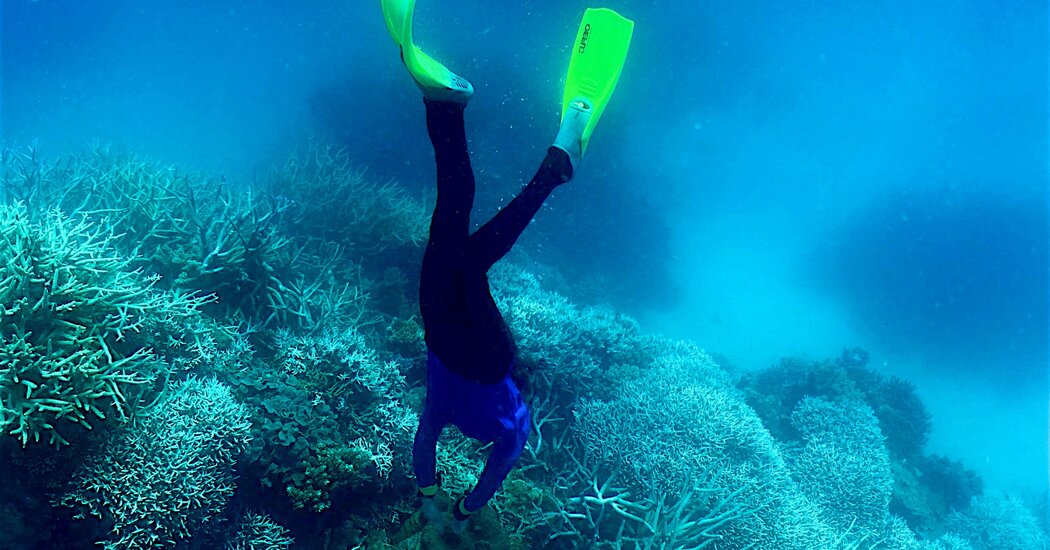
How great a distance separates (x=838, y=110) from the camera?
34.9m

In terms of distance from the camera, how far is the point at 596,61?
4191 mm

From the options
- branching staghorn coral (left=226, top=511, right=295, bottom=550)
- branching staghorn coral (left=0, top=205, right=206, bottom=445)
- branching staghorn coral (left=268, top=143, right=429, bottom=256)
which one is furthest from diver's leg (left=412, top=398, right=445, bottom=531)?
branching staghorn coral (left=268, top=143, right=429, bottom=256)

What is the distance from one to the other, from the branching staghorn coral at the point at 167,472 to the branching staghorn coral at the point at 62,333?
241mm

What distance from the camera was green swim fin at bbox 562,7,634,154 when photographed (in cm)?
396

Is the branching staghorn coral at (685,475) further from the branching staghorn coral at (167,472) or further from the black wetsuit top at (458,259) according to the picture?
the branching staghorn coral at (167,472)

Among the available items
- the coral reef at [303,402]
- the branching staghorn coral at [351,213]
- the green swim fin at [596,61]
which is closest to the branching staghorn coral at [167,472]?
the coral reef at [303,402]

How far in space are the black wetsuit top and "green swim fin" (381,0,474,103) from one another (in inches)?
2.8

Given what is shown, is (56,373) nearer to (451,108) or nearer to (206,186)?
(451,108)

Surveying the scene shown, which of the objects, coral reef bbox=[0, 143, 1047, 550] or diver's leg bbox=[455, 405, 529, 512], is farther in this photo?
diver's leg bbox=[455, 405, 529, 512]

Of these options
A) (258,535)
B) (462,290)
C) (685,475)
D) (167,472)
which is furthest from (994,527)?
(167,472)

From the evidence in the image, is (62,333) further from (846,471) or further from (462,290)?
(846,471)

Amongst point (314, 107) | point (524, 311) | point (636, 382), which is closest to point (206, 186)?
point (524, 311)

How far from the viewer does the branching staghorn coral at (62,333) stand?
2.78 meters

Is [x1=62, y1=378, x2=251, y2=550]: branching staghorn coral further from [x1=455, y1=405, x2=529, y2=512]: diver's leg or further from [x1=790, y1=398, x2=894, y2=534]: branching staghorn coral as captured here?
[x1=790, y1=398, x2=894, y2=534]: branching staghorn coral
